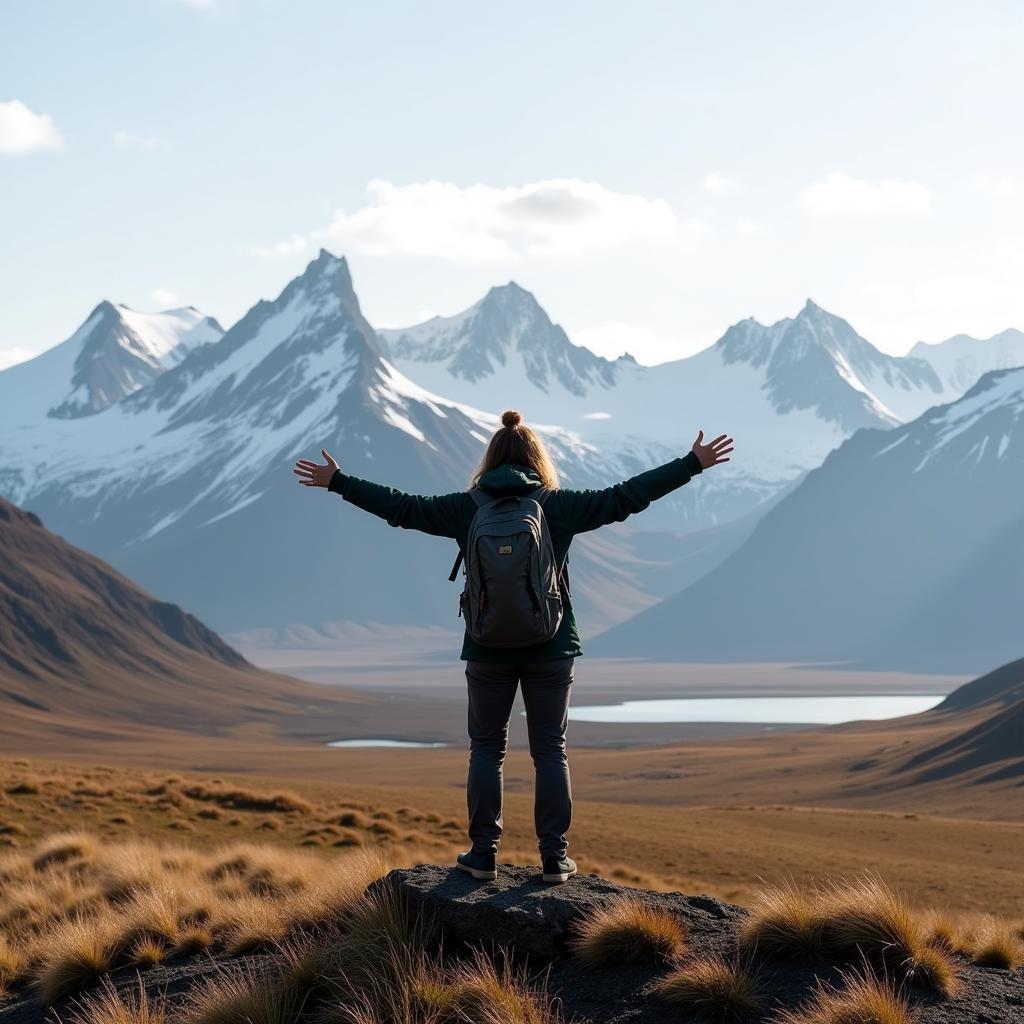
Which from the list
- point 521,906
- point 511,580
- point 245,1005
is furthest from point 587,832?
point 245,1005

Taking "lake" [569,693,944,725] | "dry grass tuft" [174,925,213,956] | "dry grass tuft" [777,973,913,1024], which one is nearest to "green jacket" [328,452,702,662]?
"dry grass tuft" [777,973,913,1024]

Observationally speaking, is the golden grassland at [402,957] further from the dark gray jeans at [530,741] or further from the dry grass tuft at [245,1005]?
the dark gray jeans at [530,741]

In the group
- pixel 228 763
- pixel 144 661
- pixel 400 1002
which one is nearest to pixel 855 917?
pixel 400 1002

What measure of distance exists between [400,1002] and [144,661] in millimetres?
167434

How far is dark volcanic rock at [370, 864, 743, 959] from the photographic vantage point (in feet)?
29.7

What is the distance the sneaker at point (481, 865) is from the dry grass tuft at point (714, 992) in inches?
74.3

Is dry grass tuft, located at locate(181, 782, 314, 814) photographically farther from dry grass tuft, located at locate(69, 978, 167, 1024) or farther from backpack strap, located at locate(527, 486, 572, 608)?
backpack strap, located at locate(527, 486, 572, 608)

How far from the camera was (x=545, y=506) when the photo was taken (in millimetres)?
9875

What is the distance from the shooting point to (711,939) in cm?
916

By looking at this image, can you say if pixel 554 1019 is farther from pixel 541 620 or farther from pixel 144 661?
pixel 144 661

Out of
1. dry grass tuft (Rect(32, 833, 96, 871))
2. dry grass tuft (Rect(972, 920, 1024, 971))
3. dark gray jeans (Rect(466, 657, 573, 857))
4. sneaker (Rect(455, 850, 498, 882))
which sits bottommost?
dry grass tuft (Rect(32, 833, 96, 871))

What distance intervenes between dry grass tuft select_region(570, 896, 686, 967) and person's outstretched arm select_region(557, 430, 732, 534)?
250cm

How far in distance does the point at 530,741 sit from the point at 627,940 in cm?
152

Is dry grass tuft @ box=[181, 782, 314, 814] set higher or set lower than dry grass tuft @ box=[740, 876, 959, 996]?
lower
